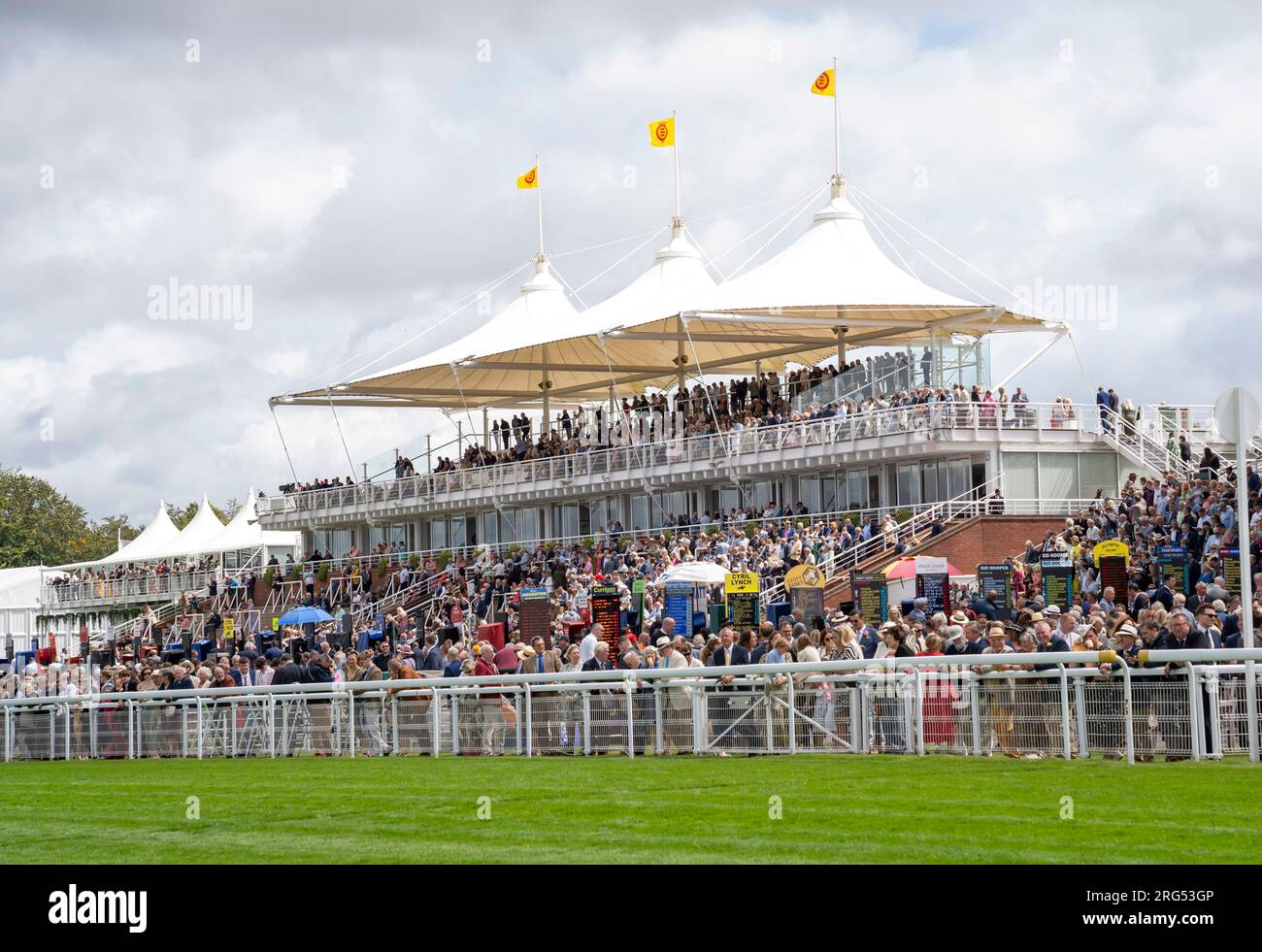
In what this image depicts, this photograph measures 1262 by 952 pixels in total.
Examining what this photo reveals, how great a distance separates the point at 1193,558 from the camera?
30.6 meters

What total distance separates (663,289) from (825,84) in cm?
858

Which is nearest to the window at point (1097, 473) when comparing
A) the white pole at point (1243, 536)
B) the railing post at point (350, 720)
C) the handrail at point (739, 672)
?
the handrail at point (739, 672)

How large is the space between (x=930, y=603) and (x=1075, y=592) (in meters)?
2.25

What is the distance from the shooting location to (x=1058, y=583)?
31.4m

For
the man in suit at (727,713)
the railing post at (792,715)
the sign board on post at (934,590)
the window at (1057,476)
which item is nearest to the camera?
the railing post at (792,715)

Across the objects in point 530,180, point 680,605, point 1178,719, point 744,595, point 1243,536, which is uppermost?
point 530,180

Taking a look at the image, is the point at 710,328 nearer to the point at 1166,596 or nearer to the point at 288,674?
the point at 1166,596

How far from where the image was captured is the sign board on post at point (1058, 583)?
31.1 metres

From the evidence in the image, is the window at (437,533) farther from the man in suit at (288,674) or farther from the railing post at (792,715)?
the railing post at (792,715)

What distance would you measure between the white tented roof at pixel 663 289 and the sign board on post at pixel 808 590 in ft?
76.7

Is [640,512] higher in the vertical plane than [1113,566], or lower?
higher

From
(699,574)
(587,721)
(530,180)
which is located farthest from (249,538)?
(587,721)
